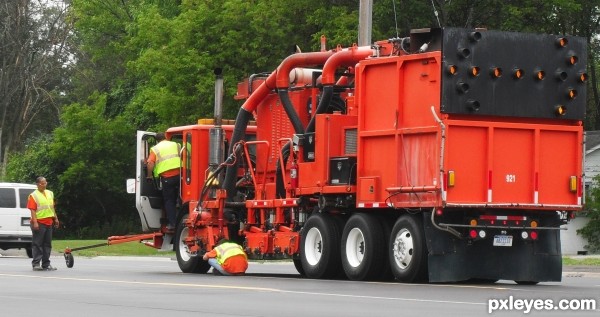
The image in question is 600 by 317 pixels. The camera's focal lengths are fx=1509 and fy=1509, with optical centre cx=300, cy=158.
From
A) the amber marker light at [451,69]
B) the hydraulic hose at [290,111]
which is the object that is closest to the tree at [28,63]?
the hydraulic hose at [290,111]

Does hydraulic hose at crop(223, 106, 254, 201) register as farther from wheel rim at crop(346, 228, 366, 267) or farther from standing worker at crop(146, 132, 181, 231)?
wheel rim at crop(346, 228, 366, 267)

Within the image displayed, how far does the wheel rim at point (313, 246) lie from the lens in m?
21.8

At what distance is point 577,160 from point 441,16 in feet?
90.3

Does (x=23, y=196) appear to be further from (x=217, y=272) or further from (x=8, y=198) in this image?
(x=217, y=272)

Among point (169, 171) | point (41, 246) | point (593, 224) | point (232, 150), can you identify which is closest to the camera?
point (232, 150)

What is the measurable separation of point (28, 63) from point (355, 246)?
185 ft

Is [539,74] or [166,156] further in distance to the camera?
[166,156]

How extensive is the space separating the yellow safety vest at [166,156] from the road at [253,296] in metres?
2.96

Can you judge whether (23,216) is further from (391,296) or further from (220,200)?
(391,296)

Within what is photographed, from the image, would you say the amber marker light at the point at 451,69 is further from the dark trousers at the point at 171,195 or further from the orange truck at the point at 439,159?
the dark trousers at the point at 171,195

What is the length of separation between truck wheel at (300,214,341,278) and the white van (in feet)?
54.1

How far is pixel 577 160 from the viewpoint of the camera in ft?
67.4

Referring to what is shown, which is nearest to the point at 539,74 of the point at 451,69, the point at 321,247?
the point at 451,69

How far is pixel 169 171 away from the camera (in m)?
25.5
